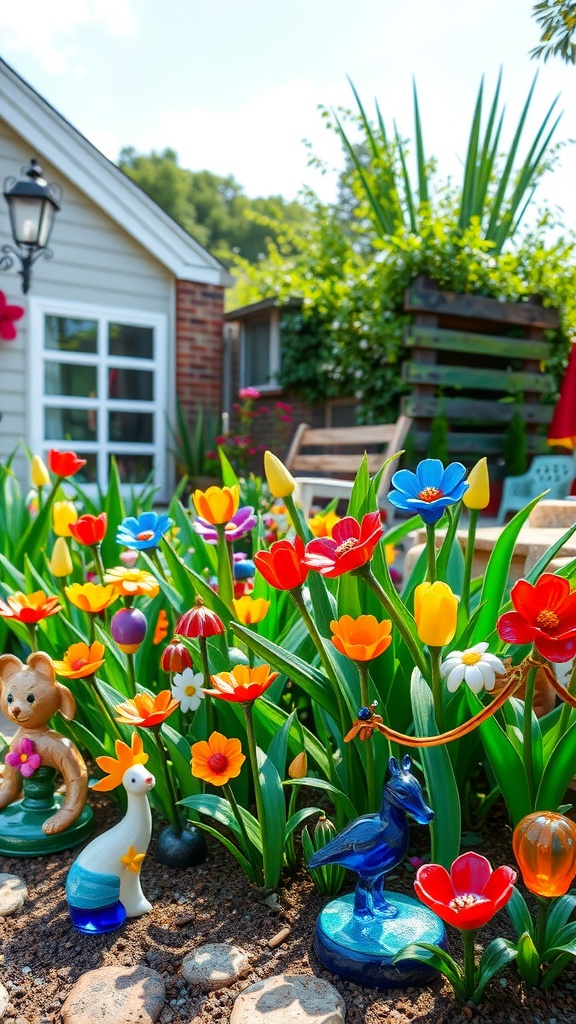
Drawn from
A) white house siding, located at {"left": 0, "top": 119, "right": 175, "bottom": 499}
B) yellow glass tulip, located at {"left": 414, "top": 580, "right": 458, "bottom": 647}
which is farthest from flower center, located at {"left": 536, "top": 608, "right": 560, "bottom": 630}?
white house siding, located at {"left": 0, "top": 119, "right": 175, "bottom": 499}

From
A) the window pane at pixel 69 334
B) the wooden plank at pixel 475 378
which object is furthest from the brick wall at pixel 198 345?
the wooden plank at pixel 475 378

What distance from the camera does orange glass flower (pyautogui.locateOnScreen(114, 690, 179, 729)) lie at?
1.25m

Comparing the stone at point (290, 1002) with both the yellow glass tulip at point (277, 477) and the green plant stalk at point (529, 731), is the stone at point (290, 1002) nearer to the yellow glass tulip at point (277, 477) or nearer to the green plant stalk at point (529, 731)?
the green plant stalk at point (529, 731)

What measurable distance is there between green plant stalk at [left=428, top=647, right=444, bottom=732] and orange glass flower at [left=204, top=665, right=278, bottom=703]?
0.81 feet

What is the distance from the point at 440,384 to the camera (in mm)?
5961

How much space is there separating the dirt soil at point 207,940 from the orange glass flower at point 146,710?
0.35 meters

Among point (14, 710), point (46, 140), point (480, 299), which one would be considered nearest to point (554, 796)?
point (14, 710)

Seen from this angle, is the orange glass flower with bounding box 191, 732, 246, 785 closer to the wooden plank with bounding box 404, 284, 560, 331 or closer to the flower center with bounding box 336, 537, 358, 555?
the flower center with bounding box 336, 537, 358, 555

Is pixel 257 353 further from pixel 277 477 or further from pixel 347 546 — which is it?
pixel 347 546

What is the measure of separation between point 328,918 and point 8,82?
6.79 metres

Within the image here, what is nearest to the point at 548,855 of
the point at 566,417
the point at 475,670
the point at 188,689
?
the point at 475,670

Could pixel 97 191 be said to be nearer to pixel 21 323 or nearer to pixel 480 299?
pixel 21 323

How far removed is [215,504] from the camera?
1462 millimetres

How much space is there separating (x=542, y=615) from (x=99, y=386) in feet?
21.3
